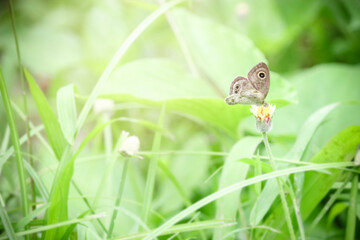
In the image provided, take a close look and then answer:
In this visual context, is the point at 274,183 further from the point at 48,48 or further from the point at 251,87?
the point at 48,48

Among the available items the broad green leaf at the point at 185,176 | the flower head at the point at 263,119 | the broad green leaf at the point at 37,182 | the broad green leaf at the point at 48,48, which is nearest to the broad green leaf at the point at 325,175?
the flower head at the point at 263,119

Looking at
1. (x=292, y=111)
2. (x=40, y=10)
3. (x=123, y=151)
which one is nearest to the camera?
(x=123, y=151)

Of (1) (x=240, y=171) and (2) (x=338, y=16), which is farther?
(2) (x=338, y=16)

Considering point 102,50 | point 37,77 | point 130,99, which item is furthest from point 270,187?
point 37,77

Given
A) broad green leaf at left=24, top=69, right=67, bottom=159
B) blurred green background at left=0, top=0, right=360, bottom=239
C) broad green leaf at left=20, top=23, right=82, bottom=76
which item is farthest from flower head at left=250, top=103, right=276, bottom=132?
broad green leaf at left=20, top=23, right=82, bottom=76

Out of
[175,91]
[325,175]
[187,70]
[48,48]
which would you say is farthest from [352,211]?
[48,48]

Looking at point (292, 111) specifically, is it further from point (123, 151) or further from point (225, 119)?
point (123, 151)

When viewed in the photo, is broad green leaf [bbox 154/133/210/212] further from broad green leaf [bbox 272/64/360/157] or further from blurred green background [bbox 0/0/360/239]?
broad green leaf [bbox 272/64/360/157]
